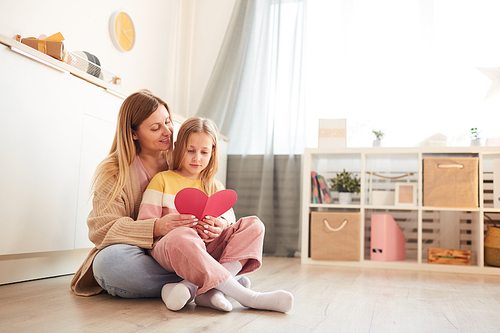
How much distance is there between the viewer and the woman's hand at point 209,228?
116cm

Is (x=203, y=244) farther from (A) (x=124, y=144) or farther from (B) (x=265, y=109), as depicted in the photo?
(B) (x=265, y=109)

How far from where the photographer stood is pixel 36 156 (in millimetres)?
1405

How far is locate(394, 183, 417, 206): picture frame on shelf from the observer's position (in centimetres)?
233

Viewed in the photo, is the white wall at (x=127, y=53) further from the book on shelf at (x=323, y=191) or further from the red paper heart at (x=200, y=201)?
Answer: the book on shelf at (x=323, y=191)

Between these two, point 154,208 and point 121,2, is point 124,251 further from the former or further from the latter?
point 121,2

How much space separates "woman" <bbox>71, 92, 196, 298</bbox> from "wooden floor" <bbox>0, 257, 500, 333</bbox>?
0.06 meters

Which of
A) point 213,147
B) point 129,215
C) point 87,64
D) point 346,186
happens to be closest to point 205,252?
point 129,215

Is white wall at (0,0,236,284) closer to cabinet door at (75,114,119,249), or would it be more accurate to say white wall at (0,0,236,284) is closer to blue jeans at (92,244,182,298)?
cabinet door at (75,114,119,249)

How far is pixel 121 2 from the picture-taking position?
102 inches

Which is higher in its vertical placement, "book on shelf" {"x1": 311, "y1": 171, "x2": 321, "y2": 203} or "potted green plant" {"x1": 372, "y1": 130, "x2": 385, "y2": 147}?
"potted green plant" {"x1": 372, "y1": 130, "x2": 385, "y2": 147}

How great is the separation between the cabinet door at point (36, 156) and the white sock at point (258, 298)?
73 cm

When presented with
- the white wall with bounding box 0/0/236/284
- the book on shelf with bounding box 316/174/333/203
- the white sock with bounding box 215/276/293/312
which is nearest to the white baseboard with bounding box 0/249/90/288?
the white wall with bounding box 0/0/236/284

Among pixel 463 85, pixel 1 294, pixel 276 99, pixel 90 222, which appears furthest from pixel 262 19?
pixel 1 294

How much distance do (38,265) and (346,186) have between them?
1664mm
